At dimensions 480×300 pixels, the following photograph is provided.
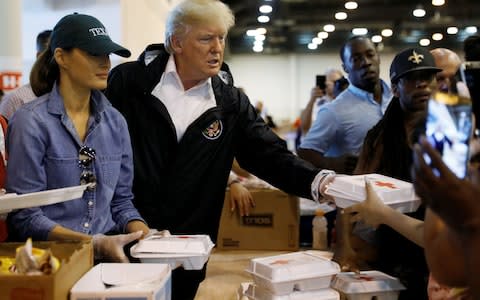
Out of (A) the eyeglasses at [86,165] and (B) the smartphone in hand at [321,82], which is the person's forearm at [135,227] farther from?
(B) the smartphone in hand at [321,82]

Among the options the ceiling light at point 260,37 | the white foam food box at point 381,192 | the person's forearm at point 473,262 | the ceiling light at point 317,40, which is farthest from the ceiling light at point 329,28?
the person's forearm at point 473,262

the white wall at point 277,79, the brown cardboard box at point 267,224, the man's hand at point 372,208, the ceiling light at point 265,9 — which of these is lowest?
the brown cardboard box at point 267,224

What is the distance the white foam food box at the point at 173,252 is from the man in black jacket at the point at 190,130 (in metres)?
0.61

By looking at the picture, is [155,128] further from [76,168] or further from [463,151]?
[463,151]

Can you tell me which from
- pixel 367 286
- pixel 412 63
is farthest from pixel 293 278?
pixel 412 63

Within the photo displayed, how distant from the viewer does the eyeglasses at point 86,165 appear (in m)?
1.99

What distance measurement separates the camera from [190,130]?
260cm

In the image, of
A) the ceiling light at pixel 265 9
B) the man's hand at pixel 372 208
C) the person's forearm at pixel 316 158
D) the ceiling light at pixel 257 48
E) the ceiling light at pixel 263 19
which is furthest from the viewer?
the ceiling light at pixel 257 48

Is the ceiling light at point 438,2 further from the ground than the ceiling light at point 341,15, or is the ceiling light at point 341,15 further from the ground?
the ceiling light at point 341,15

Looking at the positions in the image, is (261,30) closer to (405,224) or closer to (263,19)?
(263,19)

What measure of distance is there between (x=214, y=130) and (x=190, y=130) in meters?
0.11

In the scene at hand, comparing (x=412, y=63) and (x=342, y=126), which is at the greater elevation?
(x=412, y=63)

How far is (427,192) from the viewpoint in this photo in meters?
1.08

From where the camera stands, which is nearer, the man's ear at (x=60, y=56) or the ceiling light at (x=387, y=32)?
the man's ear at (x=60, y=56)
